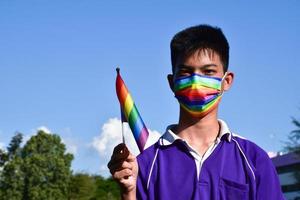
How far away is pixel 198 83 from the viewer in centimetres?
346

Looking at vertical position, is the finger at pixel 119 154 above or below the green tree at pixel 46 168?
below

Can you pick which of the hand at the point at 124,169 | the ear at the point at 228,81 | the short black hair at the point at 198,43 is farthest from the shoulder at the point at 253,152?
the hand at the point at 124,169

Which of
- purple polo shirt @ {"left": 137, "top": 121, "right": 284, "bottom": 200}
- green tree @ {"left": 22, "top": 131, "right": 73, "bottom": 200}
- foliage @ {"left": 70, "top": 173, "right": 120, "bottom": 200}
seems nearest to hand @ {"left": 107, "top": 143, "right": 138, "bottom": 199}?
purple polo shirt @ {"left": 137, "top": 121, "right": 284, "bottom": 200}

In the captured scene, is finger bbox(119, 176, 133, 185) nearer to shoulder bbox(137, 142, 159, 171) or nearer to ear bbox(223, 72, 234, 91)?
shoulder bbox(137, 142, 159, 171)

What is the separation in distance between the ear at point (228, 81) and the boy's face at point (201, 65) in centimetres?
6

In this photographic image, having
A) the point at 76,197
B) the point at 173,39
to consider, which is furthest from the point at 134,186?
the point at 76,197

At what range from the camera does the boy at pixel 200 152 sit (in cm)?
330

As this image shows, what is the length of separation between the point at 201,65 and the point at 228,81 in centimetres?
26

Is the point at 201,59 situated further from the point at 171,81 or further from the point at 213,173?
the point at 213,173

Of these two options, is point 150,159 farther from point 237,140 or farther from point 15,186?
point 15,186

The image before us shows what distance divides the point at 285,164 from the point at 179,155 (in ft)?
195

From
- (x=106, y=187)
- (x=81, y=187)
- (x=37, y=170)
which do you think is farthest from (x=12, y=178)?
(x=106, y=187)

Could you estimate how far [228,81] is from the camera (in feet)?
12.0

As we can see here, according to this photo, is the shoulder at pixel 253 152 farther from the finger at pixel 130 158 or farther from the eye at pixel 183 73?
the finger at pixel 130 158
